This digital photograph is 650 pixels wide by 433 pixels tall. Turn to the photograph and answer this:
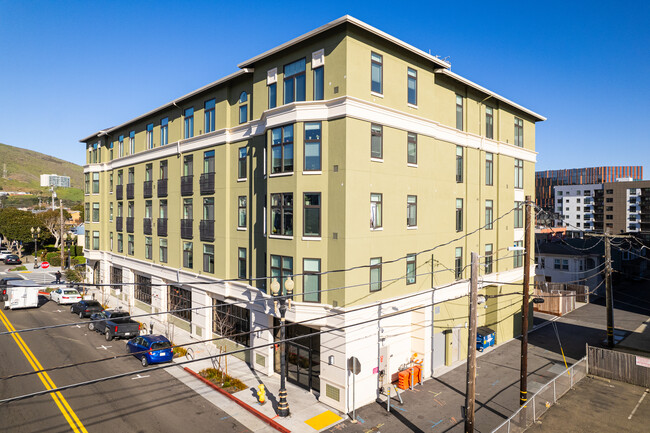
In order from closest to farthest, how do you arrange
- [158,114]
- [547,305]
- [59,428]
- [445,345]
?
[59,428] → [445,345] → [158,114] → [547,305]

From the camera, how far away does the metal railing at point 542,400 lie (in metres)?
16.1

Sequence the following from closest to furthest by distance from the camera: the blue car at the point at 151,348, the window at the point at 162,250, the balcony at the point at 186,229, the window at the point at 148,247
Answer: the blue car at the point at 151,348
the balcony at the point at 186,229
the window at the point at 162,250
the window at the point at 148,247

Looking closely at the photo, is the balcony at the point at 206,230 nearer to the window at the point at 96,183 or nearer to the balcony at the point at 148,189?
the balcony at the point at 148,189

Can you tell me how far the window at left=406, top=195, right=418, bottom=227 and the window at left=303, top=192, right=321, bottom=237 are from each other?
5.54 metres

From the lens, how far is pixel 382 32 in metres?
18.8

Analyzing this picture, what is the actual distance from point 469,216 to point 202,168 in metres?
19.2

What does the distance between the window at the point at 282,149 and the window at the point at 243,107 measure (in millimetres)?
4552

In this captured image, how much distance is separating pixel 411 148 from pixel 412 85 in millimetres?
3518

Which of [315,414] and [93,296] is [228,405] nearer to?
[315,414]

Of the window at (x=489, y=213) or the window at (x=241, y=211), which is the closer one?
the window at (x=241, y=211)

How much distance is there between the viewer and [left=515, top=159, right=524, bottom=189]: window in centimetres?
3123

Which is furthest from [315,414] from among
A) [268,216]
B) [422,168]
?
[422,168]

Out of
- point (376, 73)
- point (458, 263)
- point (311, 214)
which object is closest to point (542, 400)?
point (458, 263)

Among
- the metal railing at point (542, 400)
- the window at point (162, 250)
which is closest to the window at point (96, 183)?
the window at point (162, 250)
